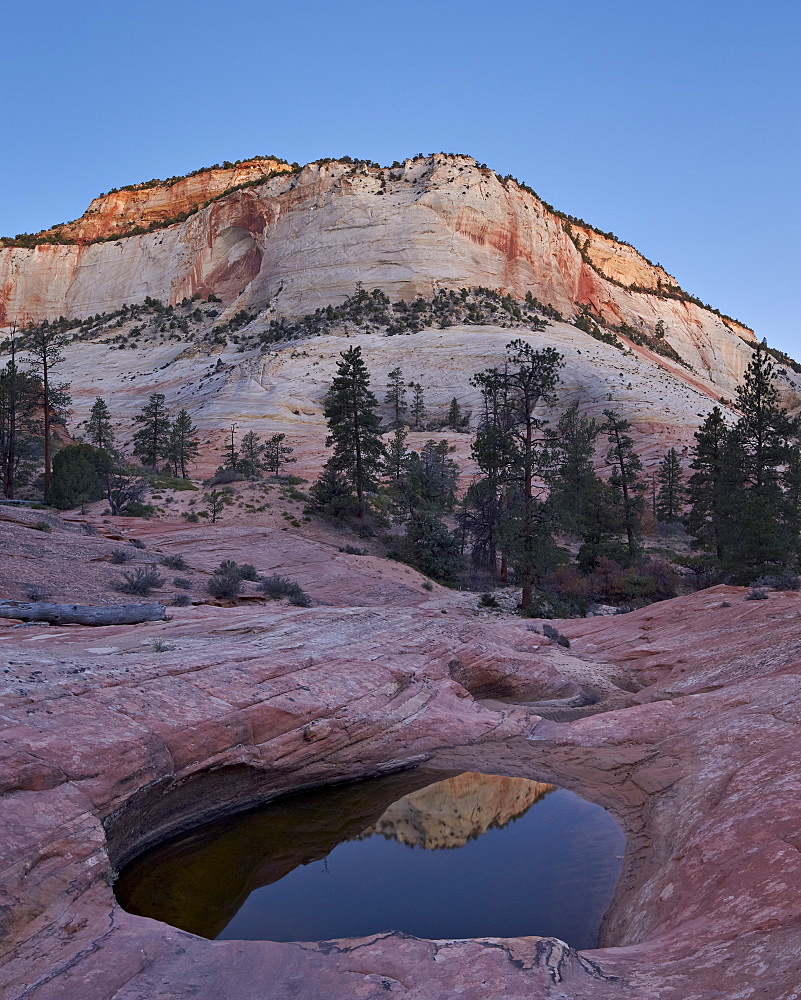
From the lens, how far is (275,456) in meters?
45.5

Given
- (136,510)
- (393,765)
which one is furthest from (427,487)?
(393,765)

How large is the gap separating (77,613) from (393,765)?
625cm

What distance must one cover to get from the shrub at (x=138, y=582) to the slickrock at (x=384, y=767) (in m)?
2.50

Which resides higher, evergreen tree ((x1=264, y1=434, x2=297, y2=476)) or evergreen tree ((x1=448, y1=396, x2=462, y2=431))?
evergreen tree ((x1=448, y1=396, x2=462, y2=431))

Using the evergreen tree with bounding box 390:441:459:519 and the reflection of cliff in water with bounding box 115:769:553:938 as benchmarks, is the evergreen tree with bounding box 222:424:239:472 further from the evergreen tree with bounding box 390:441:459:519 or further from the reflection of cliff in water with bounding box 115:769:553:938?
the reflection of cliff in water with bounding box 115:769:553:938

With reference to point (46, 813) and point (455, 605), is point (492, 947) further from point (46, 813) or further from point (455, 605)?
point (455, 605)

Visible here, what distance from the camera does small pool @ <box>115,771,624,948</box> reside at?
6176 millimetres

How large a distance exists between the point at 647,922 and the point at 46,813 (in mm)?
4955

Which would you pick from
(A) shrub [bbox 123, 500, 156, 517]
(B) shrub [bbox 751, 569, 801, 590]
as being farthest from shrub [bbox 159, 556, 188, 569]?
(B) shrub [bbox 751, 569, 801, 590]

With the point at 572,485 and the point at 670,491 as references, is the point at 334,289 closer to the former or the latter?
the point at 670,491

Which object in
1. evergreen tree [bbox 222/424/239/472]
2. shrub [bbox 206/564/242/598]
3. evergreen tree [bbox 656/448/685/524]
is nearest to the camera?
shrub [bbox 206/564/242/598]

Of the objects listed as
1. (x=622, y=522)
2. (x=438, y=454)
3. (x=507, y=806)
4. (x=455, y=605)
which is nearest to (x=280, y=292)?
(x=438, y=454)

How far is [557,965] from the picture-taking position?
452 centimetres

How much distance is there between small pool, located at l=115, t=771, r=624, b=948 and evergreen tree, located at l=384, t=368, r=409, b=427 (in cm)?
5441
